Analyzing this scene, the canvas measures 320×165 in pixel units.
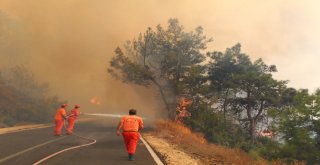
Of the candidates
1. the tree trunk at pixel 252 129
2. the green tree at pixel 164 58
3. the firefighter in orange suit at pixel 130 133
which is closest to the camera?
the firefighter in orange suit at pixel 130 133

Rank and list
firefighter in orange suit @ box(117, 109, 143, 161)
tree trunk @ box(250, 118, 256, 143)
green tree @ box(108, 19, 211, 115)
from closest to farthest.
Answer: firefighter in orange suit @ box(117, 109, 143, 161) → green tree @ box(108, 19, 211, 115) → tree trunk @ box(250, 118, 256, 143)

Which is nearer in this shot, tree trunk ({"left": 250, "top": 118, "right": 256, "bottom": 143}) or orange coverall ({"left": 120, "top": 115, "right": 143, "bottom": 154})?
orange coverall ({"left": 120, "top": 115, "right": 143, "bottom": 154})

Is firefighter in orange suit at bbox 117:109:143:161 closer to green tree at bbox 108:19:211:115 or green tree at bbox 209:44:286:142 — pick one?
green tree at bbox 108:19:211:115

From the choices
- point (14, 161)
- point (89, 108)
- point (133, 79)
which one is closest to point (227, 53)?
point (133, 79)

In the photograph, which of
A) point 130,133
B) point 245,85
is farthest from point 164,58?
point 130,133

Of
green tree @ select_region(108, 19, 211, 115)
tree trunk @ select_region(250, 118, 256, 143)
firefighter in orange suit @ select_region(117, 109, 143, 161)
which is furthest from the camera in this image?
tree trunk @ select_region(250, 118, 256, 143)

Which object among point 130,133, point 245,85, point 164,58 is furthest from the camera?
point 245,85

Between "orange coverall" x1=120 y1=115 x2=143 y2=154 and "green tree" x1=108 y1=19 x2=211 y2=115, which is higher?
"green tree" x1=108 y1=19 x2=211 y2=115

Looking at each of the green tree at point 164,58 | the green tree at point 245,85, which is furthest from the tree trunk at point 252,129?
the green tree at point 164,58

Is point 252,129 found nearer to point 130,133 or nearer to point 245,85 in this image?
point 245,85

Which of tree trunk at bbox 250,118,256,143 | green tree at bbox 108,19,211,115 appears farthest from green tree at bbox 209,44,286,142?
green tree at bbox 108,19,211,115

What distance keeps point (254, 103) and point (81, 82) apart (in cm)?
3680

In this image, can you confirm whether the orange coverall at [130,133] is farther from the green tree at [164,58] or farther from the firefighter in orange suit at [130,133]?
the green tree at [164,58]

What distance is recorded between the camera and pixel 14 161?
10852 mm
